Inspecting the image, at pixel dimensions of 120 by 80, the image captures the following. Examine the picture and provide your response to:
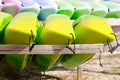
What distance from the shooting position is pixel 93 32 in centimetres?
297

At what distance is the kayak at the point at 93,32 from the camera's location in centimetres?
292

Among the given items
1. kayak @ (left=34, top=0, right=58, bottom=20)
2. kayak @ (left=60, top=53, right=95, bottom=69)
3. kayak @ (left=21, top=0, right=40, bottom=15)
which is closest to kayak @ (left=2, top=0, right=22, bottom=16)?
kayak @ (left=21, top=0, right=40, bottom=15)

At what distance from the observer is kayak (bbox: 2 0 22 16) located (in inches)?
170

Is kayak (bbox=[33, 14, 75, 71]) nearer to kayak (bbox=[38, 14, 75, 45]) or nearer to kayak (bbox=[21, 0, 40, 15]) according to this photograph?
kayak (bbox=[38, 14, 75, 45])

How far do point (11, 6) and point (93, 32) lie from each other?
1.80m

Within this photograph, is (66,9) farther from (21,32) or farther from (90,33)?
(21,32)

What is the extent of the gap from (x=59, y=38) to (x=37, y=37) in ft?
0.98

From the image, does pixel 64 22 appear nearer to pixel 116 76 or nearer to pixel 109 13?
pixel 116 76

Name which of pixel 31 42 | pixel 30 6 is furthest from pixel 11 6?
pixel 31 42

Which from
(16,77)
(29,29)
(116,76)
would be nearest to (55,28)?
(29,29)

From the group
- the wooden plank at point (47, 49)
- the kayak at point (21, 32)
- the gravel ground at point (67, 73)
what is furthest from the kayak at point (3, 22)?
the gravel ground at point (67, 73)

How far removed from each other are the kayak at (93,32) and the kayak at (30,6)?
1402 mm

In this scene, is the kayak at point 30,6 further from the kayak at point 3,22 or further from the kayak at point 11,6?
the kayak at point 3,22

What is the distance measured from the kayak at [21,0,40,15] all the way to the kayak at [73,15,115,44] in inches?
55.2
